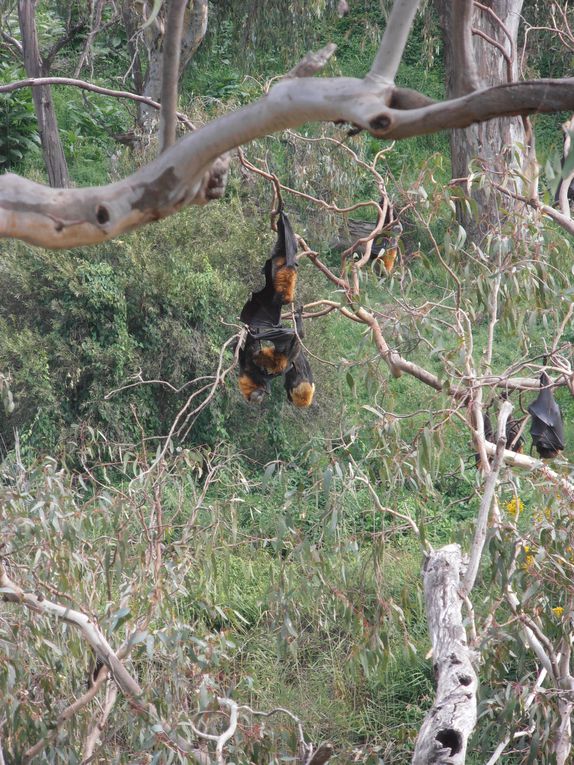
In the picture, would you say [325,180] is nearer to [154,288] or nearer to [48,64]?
[154,288]

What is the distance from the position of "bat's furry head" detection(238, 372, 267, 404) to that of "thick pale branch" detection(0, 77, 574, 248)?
3.04m

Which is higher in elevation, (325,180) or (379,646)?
(325,180)

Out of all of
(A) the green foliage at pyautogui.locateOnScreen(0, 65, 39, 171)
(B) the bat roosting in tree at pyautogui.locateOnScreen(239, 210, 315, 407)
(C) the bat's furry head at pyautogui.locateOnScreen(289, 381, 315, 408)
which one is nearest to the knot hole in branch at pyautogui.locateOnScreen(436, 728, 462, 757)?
(B) the bat roosting in tree at pyautogui.locateOnScreen(239, 210, 315, 407)

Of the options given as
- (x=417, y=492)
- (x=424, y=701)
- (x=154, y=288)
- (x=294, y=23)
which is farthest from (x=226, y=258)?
(x=417, y=492)

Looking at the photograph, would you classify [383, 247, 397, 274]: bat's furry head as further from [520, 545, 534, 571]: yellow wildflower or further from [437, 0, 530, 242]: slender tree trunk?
[437, 0, 530, 242]: slender tree trunk

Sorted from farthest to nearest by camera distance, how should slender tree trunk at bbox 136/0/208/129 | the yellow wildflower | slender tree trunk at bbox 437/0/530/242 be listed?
slender tree trunk at bbox 136/0/208/129, slender tree trunk at bbox 437/0/530/242, the yellow wildflower

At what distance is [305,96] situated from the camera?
1910mm

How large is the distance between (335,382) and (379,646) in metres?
5.16

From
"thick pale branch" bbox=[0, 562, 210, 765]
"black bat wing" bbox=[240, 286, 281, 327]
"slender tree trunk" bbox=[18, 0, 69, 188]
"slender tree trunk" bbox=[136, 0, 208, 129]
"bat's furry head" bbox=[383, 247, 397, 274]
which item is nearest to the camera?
"thick pale branch" bbox=[0, 562, 210, 765]

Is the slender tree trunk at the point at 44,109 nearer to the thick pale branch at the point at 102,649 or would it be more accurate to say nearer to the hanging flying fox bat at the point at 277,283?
the hanging flying fox bat at the point at 277,283

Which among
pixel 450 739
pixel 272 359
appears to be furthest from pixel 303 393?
pixel 450 739

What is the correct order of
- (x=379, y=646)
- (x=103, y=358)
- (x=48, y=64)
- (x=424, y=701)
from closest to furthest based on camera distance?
(x=379, y=646)
(x=424, y=701)
(x=103, y=358)
(x=48, y=64)

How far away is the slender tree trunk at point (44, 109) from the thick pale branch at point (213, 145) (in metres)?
8.56

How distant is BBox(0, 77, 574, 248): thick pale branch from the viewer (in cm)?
173
